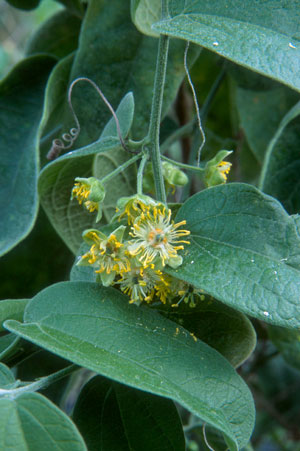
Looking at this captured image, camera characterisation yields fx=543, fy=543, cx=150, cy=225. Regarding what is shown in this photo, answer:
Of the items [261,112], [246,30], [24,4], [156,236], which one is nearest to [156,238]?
[156,236]

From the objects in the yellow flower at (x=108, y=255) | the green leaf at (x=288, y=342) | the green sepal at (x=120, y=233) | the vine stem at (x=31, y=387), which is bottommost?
the green leaf at (x=288, y=342)

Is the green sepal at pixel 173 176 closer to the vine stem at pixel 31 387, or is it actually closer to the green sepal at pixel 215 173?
the green sepal at pixel 215 173

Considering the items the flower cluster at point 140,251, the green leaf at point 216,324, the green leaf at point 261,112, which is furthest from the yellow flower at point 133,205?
the green leaf at point 261,112

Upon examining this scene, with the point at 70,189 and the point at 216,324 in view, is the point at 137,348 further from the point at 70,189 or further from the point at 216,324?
the point at 70,189

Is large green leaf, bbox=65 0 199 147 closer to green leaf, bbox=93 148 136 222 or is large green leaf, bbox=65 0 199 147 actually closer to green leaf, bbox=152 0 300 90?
green leaf, bbox=93 148 136 222

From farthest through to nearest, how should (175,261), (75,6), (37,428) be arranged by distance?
(75,6) → (175,261) → (37,428)

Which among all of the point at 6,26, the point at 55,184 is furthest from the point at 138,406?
the point at 6,26

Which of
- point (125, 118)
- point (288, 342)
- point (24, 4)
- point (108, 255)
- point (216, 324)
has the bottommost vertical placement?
point (288, 342)
